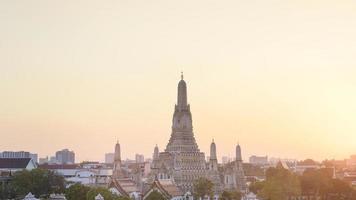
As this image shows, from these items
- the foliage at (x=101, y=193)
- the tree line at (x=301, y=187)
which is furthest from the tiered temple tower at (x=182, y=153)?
the foliage at (x=101, y=193)

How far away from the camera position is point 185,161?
93.8 metres

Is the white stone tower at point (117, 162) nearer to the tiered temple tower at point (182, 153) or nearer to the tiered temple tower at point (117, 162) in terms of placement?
the tiered temple tower at point (117, 162)

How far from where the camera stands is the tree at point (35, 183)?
64938mm

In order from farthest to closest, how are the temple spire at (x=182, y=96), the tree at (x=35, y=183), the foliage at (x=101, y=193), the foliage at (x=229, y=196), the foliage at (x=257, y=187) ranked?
the temple spire at (x=182, y=96)
the foliage at (x=257, y=187)
the foliage at (x=229, y=196)
the tree at (x=35, y=183)
the foliage at (x=101, y=193)

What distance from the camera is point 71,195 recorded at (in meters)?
59.6

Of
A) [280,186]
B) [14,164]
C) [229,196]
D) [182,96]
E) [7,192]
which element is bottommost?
[229,196]

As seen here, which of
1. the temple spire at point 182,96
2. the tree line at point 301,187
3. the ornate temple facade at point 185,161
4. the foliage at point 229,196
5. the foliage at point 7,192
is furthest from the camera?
the temple spire at point 182,96

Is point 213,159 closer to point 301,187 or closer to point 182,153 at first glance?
point 182,153

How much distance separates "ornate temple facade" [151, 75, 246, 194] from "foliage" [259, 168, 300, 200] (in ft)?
53.6

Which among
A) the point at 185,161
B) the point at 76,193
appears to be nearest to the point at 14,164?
the point at 185,161

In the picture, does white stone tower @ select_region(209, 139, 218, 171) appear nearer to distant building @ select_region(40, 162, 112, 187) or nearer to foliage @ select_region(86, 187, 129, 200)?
distant building @ select_region(40, 162, 112, 187)

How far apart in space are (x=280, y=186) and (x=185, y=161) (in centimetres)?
2338

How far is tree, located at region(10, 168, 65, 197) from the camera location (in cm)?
6494

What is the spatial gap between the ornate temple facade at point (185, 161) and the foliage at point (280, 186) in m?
16.3
